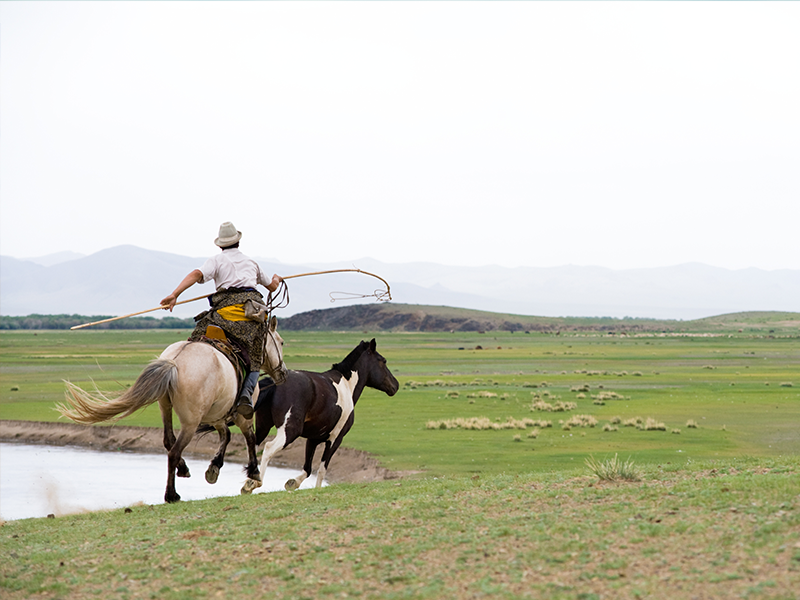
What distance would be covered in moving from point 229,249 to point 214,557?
5632 millimetres

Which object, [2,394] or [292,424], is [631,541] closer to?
[292,424]

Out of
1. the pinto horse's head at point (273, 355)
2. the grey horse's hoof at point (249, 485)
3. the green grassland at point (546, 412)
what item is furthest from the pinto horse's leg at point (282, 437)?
the green grassland at point (546, 412)

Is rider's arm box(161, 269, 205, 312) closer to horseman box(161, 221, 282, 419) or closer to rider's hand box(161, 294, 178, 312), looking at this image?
rider's hand box(161, 294, 178, 312)

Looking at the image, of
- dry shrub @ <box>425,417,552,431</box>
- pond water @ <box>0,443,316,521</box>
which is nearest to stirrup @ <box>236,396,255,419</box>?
pond water @ <box>0,443,316,521</box>

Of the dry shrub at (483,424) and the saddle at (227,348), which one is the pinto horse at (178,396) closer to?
the saddle at (227,348)

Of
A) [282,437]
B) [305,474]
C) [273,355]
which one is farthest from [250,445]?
[305,474]

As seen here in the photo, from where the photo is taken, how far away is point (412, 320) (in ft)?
656

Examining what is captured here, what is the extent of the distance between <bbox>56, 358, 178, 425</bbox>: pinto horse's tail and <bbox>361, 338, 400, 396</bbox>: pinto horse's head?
5.52 m

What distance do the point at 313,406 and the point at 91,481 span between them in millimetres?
10758

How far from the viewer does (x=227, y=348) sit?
38.9 feet

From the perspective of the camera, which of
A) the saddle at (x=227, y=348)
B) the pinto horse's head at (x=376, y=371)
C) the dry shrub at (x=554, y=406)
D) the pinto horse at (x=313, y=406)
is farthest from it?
the dry shrub at (x=554, y=406)

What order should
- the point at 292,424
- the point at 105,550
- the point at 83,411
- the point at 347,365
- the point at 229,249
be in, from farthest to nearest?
the point at 347,365
the point at 292,424
the point at 229,249
the point at 83,411
the point at 105,550

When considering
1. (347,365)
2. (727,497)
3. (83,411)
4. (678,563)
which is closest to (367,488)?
(347,365)

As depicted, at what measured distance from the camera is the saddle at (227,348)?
38.7 feet
